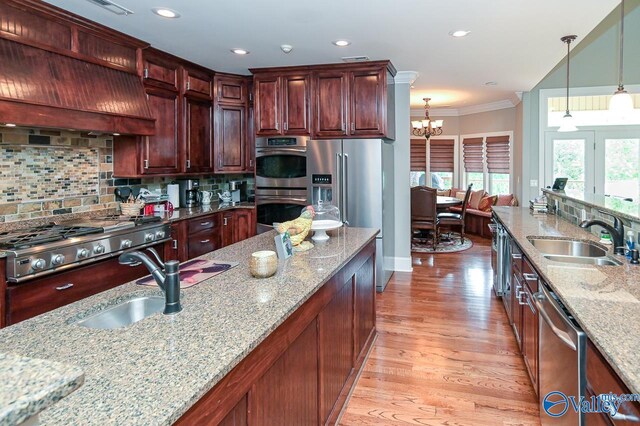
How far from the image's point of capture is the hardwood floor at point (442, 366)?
94.3 inches

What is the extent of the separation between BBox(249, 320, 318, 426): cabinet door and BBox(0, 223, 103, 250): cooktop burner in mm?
1874

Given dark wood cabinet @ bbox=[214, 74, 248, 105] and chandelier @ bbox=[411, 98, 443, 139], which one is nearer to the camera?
dark wood cabinet @ bbox=[214, 74, 248, 105]

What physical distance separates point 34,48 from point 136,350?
8.76 ft

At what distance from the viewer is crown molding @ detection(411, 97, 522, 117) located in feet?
24.8

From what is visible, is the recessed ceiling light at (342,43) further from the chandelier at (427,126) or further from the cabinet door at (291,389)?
the chandelier at (427,126)

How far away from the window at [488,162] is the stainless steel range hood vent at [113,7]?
6808 millimetres

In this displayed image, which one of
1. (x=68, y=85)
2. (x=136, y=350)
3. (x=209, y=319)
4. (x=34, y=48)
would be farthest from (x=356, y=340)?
(x=34, y=48)

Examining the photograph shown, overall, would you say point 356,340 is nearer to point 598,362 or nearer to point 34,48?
point 598,362

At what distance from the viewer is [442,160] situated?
9109mm

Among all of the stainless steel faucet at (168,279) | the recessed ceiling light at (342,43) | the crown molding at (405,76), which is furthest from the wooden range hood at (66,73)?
the crown molding at (405,76)

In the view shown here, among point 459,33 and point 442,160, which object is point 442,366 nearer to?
point 459,33

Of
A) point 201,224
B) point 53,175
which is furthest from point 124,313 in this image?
point 201,224

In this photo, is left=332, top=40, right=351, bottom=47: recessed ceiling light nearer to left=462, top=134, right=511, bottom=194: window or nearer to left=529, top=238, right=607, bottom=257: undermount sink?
left=529, top=238, right=607, bottom=257: undermount sink

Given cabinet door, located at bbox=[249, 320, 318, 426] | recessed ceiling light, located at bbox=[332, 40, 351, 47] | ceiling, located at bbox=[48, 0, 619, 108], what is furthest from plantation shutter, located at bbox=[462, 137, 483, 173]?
cabinet door, located at bbox=[249, 320, 318, 426]
